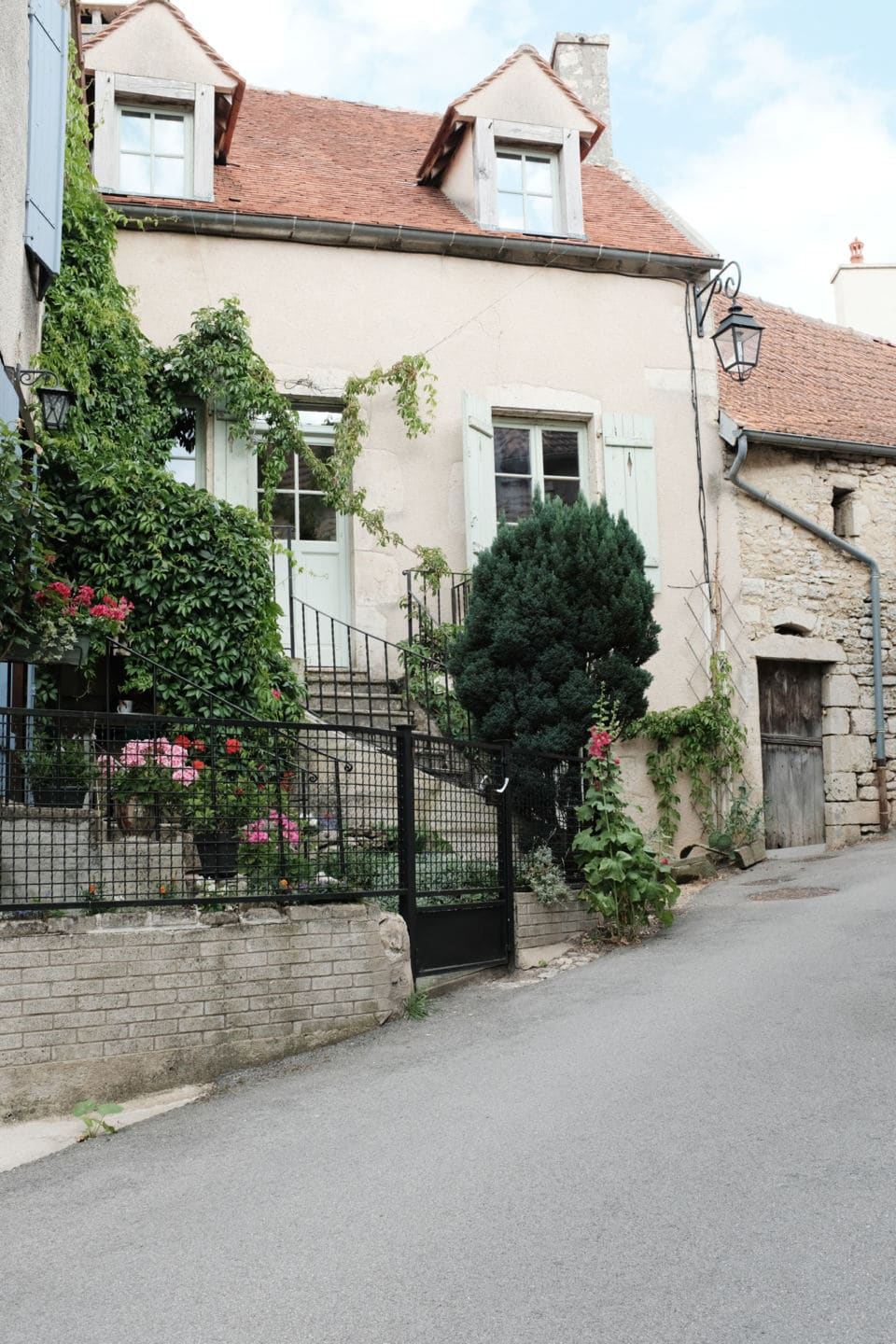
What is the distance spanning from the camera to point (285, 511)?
35.6 feet

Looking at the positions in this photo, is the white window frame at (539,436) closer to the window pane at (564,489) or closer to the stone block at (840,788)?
the window pane at (564,489)

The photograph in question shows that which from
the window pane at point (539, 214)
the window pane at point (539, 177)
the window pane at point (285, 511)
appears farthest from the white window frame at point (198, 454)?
the window pane at point (539, 177)

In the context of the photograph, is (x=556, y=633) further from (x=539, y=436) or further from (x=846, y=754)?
(x=846, y=754)

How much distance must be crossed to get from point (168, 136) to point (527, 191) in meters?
3.25

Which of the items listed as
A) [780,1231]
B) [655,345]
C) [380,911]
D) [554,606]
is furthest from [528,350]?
[780,1231]

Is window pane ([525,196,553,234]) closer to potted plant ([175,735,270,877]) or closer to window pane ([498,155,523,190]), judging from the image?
window pane ([498,155,523,190])

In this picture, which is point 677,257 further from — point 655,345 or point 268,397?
point 268,397

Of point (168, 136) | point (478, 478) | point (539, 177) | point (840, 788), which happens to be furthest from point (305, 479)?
point (840, 788)

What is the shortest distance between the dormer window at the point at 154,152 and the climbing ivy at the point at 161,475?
990mm

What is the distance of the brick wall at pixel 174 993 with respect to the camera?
516 centimetres

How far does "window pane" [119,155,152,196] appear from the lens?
35.8ft

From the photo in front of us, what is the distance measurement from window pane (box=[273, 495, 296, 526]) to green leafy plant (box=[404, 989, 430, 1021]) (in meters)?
5.38

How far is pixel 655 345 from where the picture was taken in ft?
38.6

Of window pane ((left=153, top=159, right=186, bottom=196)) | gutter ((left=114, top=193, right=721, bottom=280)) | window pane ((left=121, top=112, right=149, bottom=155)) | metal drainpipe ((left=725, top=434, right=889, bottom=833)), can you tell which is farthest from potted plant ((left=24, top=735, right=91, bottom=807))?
metal drainpipe ((left=725, top=434, right=889, bottom=833))
